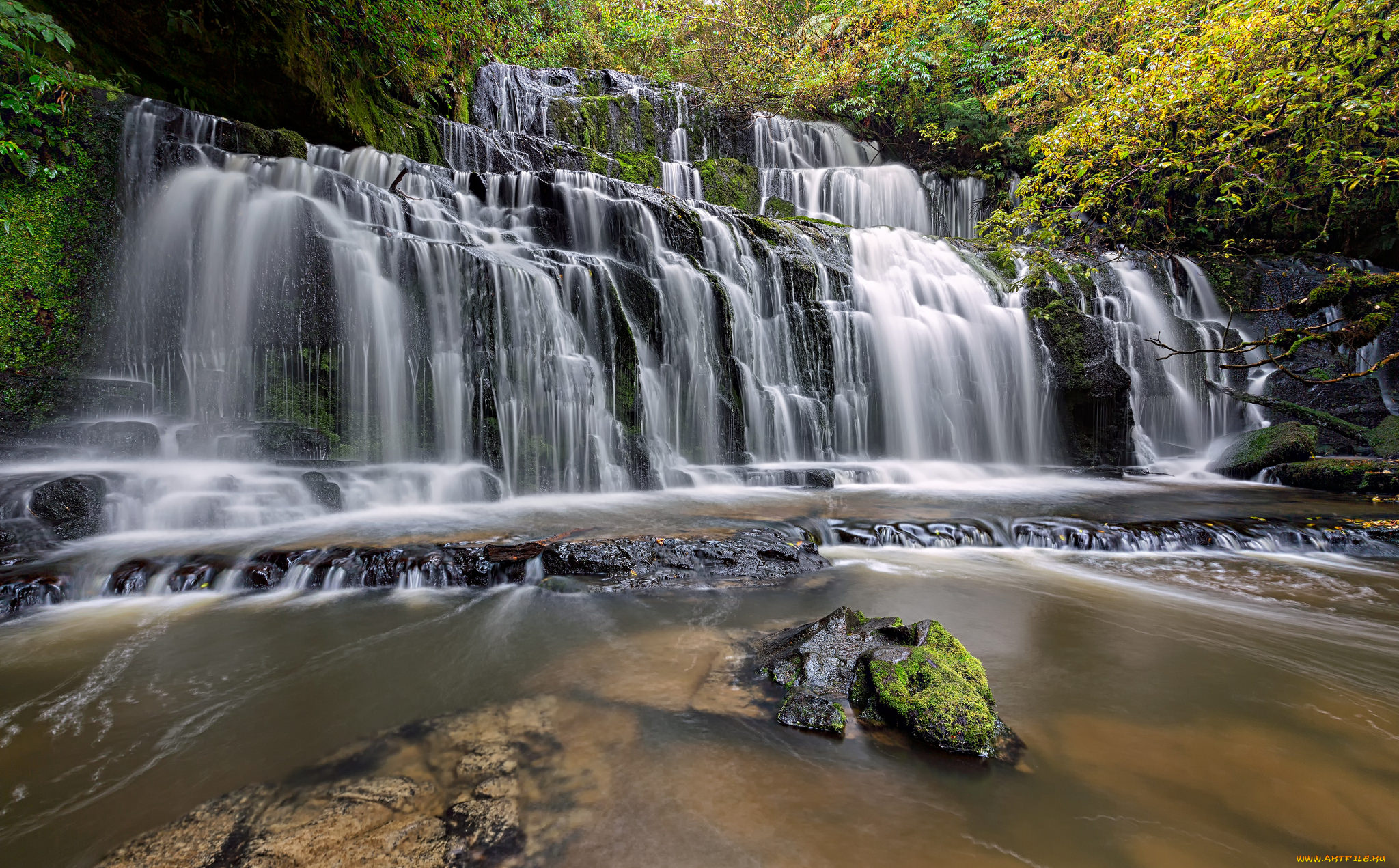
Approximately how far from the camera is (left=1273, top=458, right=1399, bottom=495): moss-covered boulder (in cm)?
684


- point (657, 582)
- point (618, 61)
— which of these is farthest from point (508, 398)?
point (618, 61)

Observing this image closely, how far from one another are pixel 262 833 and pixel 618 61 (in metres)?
22.8

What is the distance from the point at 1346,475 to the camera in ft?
23.4

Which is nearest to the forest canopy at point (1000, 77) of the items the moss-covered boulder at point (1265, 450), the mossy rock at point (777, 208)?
the moss-covered boulder at point (1265, 450)

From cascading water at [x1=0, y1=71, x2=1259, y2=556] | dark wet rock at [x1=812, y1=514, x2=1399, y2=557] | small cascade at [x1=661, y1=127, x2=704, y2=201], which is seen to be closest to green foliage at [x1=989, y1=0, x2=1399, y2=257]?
cascading water at [x1=0, y1=71, x2=1259, y2=556]

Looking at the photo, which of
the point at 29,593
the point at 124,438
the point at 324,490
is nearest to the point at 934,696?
the point at 29,593

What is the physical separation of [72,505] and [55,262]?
10.7 ft

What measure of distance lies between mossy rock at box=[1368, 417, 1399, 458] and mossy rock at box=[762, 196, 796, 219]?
11690 mm

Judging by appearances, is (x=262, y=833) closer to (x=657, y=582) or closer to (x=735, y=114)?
(x=657, y=582)

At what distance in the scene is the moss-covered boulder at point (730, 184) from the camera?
13781mm

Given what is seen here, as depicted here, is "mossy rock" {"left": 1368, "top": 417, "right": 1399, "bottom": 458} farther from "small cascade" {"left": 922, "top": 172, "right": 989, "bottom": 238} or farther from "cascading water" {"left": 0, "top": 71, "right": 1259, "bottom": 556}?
"small cascade" {"left": 922, "top": 172, "right": 989, "bottom": 238}

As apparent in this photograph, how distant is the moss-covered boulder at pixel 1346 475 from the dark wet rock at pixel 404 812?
10.3 meters

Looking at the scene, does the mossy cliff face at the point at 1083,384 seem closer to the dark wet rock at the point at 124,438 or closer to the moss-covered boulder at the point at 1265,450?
the moss-covered boulder at the point at 1265,450

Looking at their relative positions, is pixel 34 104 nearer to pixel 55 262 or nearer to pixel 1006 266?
pixel 55 262
